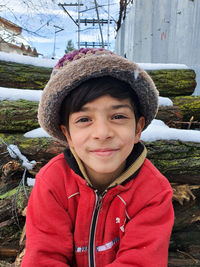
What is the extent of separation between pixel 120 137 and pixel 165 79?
3032 millimetres

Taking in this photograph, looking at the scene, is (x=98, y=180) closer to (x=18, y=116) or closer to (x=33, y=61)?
(x=18, y=116)

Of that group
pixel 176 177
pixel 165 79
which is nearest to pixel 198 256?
pixel 176 177

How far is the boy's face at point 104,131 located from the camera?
1.18 m

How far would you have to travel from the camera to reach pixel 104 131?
3.76ft

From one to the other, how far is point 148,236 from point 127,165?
1.45 ft

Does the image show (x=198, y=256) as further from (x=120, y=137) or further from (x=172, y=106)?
(x=172, y=106)

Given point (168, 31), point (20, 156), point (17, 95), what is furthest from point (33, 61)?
point (168, 31)

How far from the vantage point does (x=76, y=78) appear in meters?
1.17

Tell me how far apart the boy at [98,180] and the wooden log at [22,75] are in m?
2.50

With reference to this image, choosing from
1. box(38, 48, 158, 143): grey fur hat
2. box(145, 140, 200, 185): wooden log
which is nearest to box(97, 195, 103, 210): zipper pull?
box(38, 48, 158, 143): grey fur hat

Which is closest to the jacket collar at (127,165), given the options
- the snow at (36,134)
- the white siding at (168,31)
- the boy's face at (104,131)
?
the boy's face at (104,131)

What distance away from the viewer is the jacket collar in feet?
4.39

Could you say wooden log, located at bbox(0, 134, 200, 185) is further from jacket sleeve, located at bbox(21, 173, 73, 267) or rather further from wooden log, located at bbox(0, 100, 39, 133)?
jacket sleeve, located at bbox(21, 173, 73, 267)

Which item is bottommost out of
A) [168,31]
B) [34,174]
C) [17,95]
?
[34,174]
